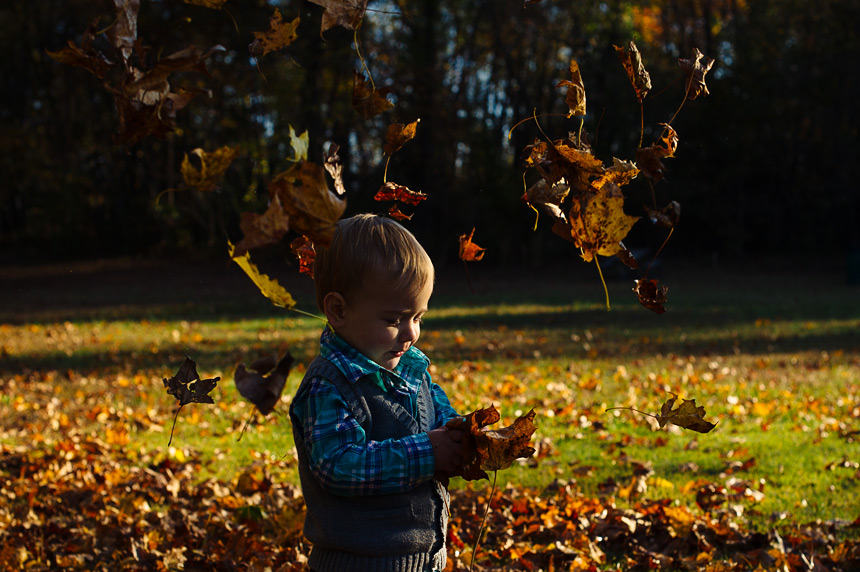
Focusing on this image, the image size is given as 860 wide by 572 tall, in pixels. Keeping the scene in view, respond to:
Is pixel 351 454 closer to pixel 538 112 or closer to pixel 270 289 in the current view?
pixel 270 289

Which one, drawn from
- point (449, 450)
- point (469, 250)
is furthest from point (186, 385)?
point (469, 250)

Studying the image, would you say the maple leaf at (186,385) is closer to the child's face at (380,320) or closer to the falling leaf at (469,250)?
the child's face at (380,320)

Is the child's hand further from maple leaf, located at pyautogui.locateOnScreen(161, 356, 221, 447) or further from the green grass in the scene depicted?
the green grass

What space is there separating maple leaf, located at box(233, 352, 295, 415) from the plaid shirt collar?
5.6 inches

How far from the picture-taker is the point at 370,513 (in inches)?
92.5

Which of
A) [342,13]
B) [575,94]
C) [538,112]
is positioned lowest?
[575,94]

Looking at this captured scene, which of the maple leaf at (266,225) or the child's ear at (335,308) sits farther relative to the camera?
the child's ear at (335,308)

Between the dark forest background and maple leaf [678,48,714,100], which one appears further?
the dark forest background

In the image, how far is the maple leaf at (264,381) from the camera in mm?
2199

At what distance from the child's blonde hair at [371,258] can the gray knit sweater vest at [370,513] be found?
0.24 m

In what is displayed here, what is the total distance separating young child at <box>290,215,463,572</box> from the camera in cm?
227

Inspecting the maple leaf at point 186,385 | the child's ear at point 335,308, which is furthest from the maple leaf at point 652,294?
the maple leaf at point 186,385

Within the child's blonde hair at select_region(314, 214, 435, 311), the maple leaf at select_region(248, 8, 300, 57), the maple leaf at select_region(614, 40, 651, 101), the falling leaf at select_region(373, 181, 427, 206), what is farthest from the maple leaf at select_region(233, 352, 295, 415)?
the maple leaf at select_region(614, 40, 651, 101)

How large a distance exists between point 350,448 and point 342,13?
1.10 meters
